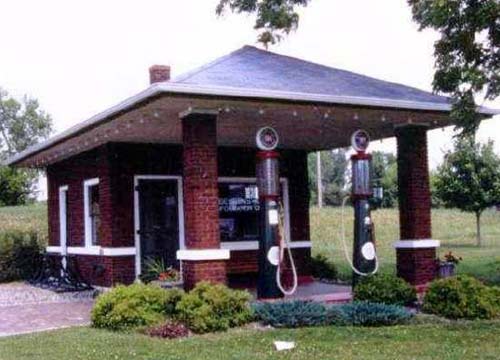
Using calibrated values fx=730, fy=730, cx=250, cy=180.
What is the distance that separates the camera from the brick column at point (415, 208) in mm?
12555

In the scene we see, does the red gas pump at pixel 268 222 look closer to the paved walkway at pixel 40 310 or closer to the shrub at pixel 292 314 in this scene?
the shrub at pixel 292 314

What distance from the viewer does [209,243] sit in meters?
10.3

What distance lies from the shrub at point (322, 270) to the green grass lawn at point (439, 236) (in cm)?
113

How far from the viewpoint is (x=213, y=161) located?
10.4 metres

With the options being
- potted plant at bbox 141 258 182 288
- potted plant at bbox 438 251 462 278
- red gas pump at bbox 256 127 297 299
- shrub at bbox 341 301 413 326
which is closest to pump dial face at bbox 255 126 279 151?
red gas pump at bbox 256 127 297 299

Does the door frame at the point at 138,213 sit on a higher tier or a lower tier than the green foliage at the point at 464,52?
lower

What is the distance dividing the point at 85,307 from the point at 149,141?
3.59 meters

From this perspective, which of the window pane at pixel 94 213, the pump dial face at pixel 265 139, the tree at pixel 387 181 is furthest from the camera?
the tree at pixel 387 181

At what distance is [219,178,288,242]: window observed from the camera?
48.8 ft

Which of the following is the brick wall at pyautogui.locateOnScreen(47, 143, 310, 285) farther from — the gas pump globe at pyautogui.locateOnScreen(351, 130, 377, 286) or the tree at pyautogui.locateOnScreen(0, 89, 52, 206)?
the tree at pyautogui.locateOnScreen(0, 89, 52, 206)

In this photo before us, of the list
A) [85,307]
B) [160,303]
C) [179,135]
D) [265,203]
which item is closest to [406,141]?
[265,203]

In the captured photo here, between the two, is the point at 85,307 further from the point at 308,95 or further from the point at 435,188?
the point at 435,188

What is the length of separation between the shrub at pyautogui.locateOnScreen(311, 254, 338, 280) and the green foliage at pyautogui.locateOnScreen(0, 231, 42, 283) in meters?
7.70

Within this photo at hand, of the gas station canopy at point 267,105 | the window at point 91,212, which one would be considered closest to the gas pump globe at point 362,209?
the gas station canopy at point 267,105
